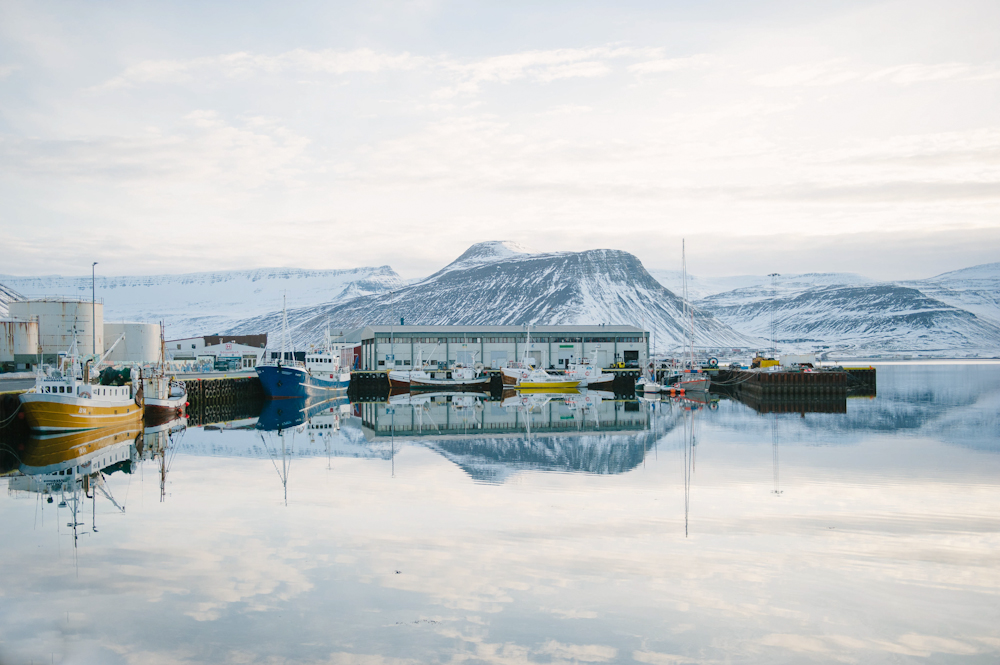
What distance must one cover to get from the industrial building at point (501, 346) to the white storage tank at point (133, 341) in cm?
2153

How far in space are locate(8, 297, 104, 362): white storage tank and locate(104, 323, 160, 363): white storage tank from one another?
37.3ft

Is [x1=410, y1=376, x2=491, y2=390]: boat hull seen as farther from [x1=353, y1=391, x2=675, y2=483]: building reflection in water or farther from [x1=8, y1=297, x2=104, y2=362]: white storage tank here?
[x1=8, y1=297, x2=104, y2=362]: white storage tank

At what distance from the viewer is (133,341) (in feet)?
260

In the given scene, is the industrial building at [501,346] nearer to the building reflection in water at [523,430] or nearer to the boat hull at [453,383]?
the boat hull at [453,383]

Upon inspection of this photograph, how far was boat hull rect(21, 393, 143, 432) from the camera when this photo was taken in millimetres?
32344

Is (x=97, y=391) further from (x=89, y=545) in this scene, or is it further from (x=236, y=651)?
(x=236, y=651)

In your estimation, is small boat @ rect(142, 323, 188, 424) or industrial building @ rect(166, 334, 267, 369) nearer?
small boat @ rect(142, 323, 188, 424)

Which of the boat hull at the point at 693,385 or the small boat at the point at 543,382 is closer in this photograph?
the boat hull at the point at 693,385

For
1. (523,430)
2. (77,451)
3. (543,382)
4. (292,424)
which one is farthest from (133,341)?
(523,430)

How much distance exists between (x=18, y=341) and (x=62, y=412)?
32.0 metres

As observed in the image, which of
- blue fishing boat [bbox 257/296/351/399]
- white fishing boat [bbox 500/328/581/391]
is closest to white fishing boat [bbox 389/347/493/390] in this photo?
white fishing boat [bbox 500/328/581/391]

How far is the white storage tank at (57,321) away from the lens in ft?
204

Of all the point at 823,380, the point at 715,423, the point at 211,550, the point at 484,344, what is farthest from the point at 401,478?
the point at 484,344

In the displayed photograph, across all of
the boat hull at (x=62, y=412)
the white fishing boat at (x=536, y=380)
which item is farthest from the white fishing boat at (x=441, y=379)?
the boat hull at (x=62, y=412)
